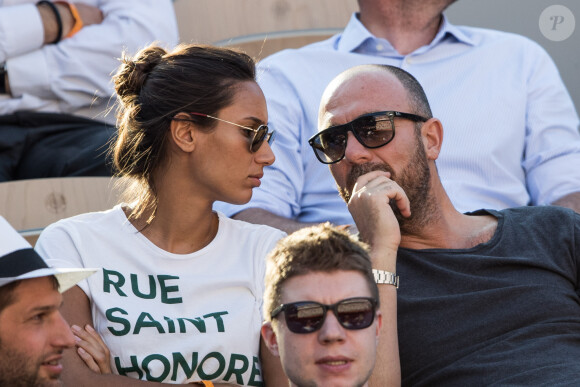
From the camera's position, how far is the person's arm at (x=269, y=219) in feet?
10.9

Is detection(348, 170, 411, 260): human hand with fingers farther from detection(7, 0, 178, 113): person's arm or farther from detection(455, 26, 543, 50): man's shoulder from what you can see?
detection(7, 0, 178, 113): person's arm

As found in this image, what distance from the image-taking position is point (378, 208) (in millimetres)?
2799

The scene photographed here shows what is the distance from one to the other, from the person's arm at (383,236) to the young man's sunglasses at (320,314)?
47cm

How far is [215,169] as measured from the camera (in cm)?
281

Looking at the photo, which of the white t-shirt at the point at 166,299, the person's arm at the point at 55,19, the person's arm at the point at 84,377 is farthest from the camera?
the person's arm at the point at 55,19

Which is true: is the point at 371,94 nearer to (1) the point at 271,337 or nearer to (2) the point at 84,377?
(1) the point at 271,337

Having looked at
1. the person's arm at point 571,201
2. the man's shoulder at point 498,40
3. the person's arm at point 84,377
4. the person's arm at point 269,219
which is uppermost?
the man's shoulder at point 498,40

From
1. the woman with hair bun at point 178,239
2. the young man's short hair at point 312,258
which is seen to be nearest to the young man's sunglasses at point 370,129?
the woman with hair bun at point 178,239

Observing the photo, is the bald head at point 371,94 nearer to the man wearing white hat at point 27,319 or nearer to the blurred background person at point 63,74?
the blurred background person at point 63,74

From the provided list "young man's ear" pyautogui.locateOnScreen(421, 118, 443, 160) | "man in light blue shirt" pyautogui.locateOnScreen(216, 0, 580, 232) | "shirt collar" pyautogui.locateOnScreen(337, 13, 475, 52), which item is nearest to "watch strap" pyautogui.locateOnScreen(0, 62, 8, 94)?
"man in light blue shirt" pyautogui.locateOnScreen(216, 0, 580, 232)

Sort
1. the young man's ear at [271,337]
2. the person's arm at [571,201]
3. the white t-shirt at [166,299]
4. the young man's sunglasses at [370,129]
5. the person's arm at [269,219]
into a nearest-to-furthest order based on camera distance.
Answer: the young man's ear at [271,337] → the white t-shirt at [166,299] → the young man's sunglasses at [370,129] → the person's arm at [269,219] → the person's arm at [571,201]

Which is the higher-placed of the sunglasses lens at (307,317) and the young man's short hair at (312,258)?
the young man's short hair at (312,258)

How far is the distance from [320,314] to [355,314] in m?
0.08

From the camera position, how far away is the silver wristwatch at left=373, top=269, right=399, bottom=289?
2650 mm
